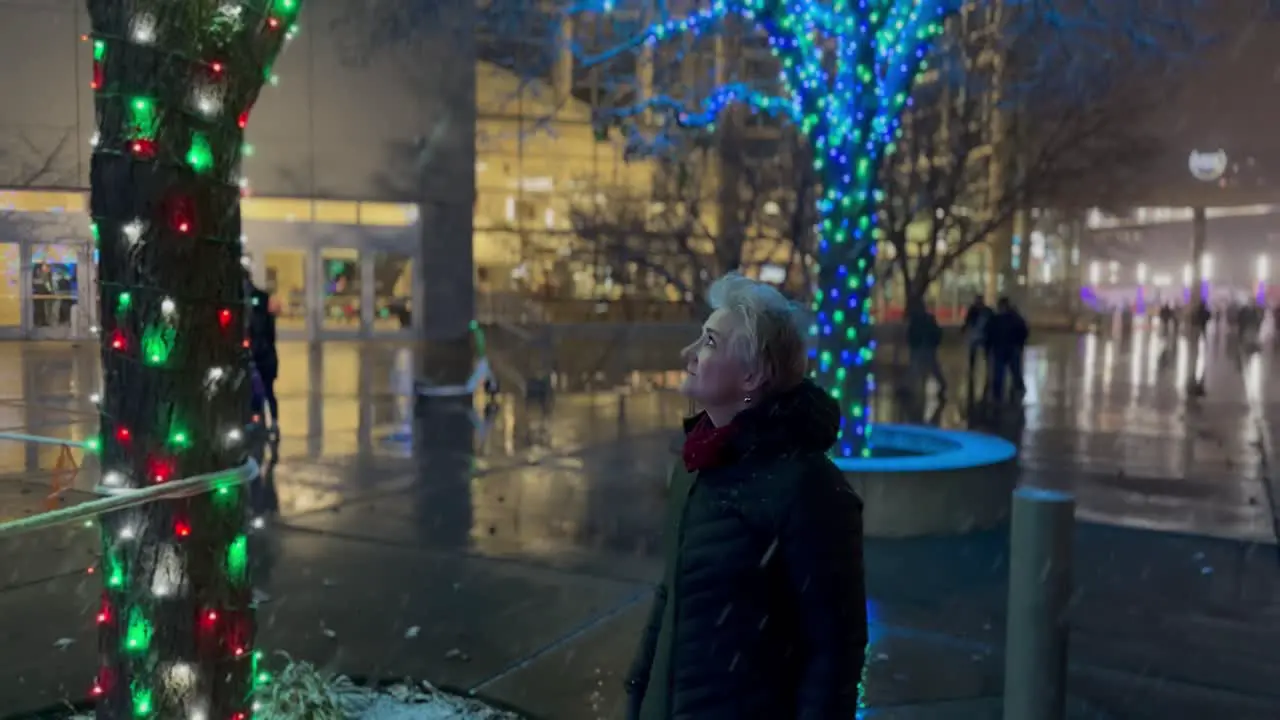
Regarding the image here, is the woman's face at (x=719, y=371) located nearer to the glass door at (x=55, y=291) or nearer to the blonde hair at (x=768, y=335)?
the blonde hair at (x=768, y=335)

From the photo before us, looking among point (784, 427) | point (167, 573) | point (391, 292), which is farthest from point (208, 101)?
point (391, 292)

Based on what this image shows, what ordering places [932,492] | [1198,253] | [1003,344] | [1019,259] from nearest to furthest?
[932,492], [1003,344], [1019,259], [1198,253]

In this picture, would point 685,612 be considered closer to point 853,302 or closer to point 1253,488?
point 853,302

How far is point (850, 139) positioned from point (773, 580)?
6.82m

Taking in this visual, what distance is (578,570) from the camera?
668cm

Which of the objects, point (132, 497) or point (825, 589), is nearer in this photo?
point (825, 589)

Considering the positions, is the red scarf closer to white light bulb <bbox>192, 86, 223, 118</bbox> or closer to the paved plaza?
white light bulb <bbox>192, 86, 223, 118</bbox>

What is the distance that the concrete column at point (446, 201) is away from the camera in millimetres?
27750

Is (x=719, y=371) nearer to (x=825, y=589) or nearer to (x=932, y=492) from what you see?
(x=825, y=589)

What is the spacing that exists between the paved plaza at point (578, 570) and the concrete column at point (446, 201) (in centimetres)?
1582

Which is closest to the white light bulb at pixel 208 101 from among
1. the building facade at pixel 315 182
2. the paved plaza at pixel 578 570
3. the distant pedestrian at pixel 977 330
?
the paved plaza at pixel 578 570

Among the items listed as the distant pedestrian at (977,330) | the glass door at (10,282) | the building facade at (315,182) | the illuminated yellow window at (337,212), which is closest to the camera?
the distant pedestrian at (977,330)

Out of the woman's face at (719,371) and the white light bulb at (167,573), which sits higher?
the woman's face at (719,371)

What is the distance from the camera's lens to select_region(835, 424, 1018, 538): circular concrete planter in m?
7.53
